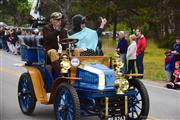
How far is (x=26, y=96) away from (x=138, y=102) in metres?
2.62

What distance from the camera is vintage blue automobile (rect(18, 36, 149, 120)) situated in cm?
786

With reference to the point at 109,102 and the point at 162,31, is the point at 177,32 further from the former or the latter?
the point at 109,102

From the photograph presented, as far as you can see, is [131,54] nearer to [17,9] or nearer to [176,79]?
[176,79]

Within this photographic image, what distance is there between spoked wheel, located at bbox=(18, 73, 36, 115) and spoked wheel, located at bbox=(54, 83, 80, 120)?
4.06ft

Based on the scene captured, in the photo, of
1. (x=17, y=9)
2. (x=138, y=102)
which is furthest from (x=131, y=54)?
(x=17, y=9)

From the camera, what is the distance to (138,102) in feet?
27.3

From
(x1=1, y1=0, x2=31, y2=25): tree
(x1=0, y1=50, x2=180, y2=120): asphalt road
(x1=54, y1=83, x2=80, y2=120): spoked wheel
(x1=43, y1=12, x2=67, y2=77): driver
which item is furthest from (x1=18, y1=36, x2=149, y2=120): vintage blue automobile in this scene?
(x1=1, y1=0, x2=31, y2=25): tree

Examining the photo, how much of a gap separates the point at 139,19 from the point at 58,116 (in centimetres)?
3570

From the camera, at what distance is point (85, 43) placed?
29.7ft

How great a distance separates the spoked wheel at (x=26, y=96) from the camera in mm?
9363

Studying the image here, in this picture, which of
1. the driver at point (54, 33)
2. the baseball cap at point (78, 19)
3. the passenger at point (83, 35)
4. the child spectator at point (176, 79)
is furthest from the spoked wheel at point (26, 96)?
the child spectator at point (176, 79)

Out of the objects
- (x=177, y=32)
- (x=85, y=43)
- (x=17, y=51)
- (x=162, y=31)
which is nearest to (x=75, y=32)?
(x=85, y=43)

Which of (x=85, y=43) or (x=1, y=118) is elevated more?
(x=85, y=43)

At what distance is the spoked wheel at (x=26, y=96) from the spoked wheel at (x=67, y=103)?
1.24 m
